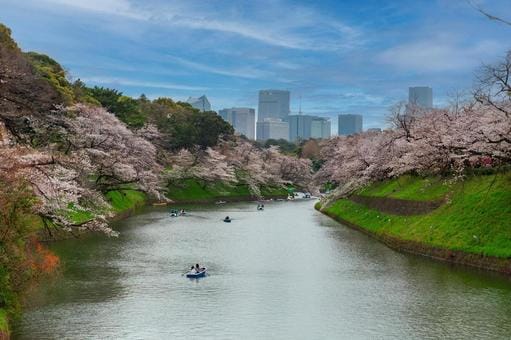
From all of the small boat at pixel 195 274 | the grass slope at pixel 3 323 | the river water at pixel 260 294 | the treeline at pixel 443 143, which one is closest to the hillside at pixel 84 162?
the grass slope at pixel 3 323

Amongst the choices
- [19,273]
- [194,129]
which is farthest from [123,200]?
[19,273]

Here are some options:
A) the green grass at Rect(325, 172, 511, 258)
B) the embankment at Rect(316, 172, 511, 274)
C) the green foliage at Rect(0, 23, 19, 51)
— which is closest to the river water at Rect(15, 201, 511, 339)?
the embankment at Rect(316, 172, 511, 274)

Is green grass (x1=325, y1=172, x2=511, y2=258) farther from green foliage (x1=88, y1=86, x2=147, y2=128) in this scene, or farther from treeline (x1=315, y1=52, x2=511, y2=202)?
green foliage (x1=88, y1=86, x2=147, y2=128)

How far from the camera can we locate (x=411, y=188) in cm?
5066

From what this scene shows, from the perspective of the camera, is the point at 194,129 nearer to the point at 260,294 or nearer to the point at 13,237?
the point at 260,294

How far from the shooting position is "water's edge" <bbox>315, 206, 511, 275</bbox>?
30.9 meters

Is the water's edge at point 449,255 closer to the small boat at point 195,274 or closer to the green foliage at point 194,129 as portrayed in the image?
the small boat at point 195,274

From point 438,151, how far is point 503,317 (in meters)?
14.1

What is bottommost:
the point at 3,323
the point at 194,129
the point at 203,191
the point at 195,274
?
the point at 195,274

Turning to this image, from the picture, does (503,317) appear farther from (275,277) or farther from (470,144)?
(275,277)

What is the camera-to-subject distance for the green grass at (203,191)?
90.5 m

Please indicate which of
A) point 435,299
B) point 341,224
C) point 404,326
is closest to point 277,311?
point 404,326

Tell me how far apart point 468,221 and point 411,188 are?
49.2 feet

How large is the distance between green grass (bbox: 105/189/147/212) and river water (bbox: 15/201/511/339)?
17.4 metres
